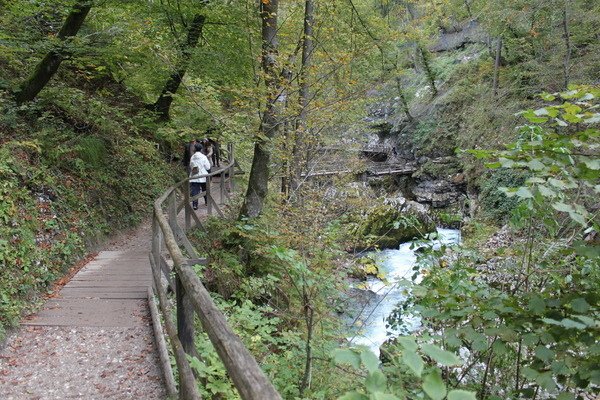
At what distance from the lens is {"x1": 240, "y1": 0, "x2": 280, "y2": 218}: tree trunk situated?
7.57 m

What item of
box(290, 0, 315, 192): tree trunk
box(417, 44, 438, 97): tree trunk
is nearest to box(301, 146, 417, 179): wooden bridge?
box(290, 0, 315, 192): tree trunk

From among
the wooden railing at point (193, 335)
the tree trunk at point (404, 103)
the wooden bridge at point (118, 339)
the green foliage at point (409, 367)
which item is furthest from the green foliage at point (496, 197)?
the green foliage at point (409, 367)

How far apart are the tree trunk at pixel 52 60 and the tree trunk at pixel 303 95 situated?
4188mm

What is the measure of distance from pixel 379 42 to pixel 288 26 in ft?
8.57

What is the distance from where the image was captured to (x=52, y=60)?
8.90 meters

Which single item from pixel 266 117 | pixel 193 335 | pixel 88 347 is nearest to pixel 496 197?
pixel 266 117

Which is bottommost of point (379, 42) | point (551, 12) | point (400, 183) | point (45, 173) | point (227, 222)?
point (400, 183)

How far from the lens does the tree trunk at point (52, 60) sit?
8.59m

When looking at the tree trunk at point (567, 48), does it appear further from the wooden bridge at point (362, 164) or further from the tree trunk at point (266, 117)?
the tree trunk at point (266, 117)

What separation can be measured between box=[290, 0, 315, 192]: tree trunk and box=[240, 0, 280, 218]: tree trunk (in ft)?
1.86

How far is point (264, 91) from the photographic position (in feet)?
24.2

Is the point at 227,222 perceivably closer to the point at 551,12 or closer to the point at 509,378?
the point at 509,378

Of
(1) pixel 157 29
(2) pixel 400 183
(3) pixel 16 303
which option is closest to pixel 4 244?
(3) pixel 16 303

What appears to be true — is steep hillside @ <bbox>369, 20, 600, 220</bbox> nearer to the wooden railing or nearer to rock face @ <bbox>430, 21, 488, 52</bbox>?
rock face @ <bbox>430, 21, 488, 52</bbox>
